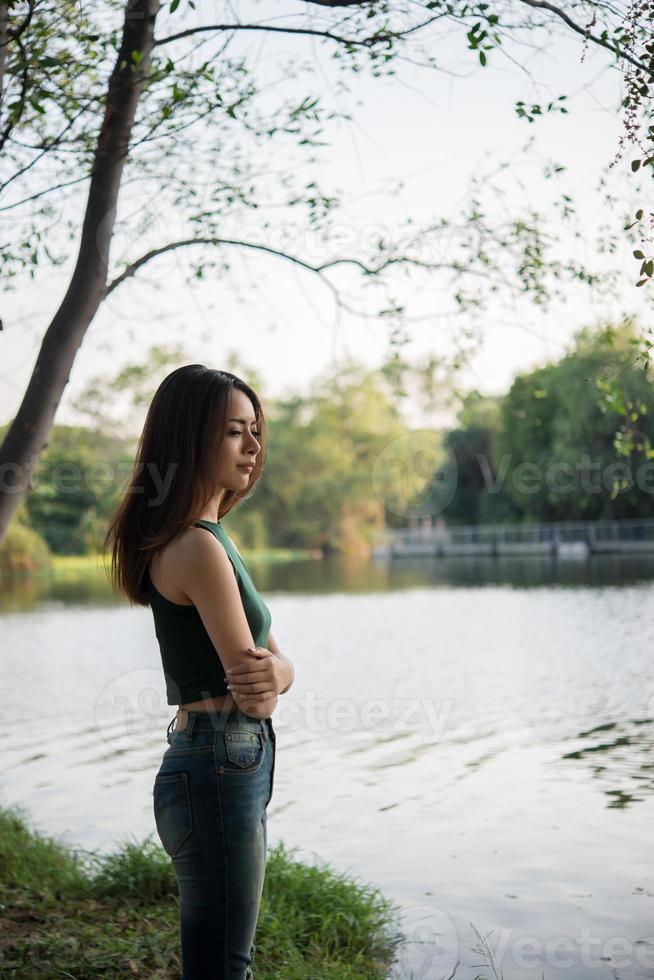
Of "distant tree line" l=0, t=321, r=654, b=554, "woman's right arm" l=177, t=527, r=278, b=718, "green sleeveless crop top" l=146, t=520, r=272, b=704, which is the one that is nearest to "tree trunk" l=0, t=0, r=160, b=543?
"green sleeveless crop top" l=146, t=520, r=272, b=704

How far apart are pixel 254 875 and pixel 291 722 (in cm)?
1012

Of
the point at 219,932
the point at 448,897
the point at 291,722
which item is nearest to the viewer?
the point at 219,932

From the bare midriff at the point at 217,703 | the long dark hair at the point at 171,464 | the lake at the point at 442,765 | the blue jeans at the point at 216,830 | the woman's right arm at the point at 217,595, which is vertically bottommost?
the lake at the point at 442,765

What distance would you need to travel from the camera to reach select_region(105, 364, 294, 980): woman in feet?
7.09

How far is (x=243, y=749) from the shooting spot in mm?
2191

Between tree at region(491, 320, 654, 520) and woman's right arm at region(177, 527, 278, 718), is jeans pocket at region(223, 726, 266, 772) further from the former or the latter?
tree at region(491, 320, 654, 520)

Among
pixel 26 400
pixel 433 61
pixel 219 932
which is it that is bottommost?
pixel 219 932

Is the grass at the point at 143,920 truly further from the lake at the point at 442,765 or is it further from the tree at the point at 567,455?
the tree at the point at 567,455

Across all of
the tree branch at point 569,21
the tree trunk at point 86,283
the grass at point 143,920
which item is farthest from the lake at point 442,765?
the tree branch at point 569,21

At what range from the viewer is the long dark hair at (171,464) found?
2.26 metres

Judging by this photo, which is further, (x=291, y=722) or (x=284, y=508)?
(x=284, y=508)

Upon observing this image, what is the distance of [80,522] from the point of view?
5931cm

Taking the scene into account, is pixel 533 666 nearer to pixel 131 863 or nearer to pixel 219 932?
pixel 131 863

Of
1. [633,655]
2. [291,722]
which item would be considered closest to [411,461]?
[633,655]
